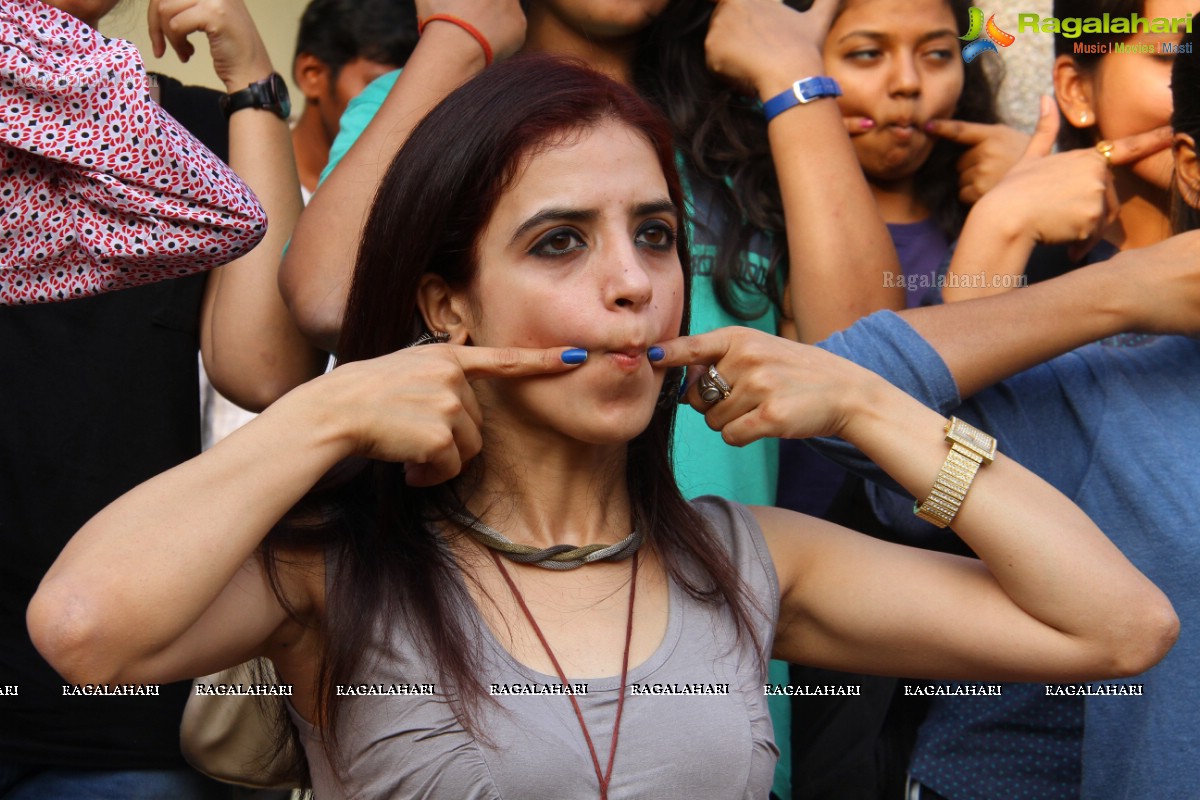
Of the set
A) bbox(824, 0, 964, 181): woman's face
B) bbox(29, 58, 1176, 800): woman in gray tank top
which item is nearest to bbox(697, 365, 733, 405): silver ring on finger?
bbox(29, 58, 1176, 800): woman in gray tank top

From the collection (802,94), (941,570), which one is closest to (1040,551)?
(941,570)

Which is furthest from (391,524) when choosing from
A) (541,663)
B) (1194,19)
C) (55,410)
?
(1194,19)

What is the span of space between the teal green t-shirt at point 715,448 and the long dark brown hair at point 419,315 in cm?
43

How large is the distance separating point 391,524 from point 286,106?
1051 millimetres

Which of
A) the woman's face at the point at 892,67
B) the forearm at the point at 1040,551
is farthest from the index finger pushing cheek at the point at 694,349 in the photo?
the woman's face at the point at 892,67

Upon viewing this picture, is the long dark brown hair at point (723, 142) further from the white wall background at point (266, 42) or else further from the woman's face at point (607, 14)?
the white wall background at point (266, 42)

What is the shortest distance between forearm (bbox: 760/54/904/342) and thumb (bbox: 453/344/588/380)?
833mm

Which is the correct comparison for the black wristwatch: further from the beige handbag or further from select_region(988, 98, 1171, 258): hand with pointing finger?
select_region(988, 98, 1171, 258): hand with pointing finger

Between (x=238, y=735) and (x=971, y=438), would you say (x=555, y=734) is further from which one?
(x=971, y=438)

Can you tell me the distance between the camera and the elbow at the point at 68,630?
175 centimetres

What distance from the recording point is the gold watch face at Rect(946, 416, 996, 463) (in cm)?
219

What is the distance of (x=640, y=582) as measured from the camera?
2227 millimetres

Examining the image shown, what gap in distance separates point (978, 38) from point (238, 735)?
8.11 ft

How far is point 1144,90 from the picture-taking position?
116 inches
